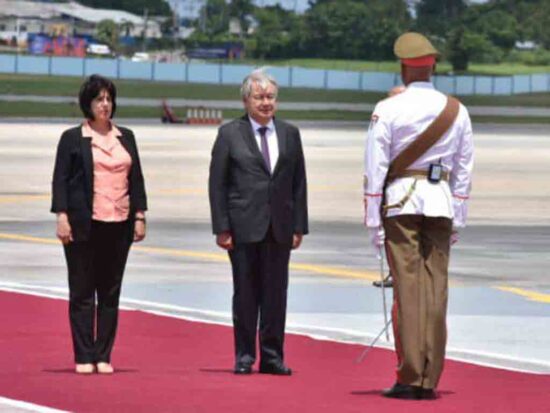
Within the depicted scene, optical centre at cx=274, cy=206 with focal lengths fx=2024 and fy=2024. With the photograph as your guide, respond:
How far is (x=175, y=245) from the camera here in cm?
2275

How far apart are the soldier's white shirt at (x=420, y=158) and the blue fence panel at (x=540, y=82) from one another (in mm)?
141594

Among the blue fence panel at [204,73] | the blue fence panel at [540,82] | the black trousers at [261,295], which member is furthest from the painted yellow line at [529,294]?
the blue fence panel at [204,73]

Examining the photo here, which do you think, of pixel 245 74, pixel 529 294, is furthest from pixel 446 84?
pixel 529 294

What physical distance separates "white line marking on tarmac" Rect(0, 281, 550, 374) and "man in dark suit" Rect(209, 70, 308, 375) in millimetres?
1566

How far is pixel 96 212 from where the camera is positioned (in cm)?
1152

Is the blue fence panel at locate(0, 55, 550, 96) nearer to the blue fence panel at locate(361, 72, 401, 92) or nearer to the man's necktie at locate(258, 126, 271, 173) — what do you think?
the blue fence panel at locate(361, 72, 401, 92)

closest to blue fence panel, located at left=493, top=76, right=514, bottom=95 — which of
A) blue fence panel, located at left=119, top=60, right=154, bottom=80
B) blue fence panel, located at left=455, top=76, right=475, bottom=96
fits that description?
blue fence panel, located at left=455, top=76, right=475, bottom=96

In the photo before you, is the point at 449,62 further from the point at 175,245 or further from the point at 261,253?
the point at 261,253

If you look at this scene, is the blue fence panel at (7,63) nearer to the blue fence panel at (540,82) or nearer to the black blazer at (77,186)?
the blue fence panel at (540,82)

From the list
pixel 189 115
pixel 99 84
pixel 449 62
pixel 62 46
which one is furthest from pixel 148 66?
pixel 99 84

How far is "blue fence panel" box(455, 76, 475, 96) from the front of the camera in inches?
5802

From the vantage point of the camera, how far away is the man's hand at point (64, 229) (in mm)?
11422

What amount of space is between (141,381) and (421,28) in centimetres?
16658

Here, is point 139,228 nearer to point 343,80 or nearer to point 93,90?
point 93,90
